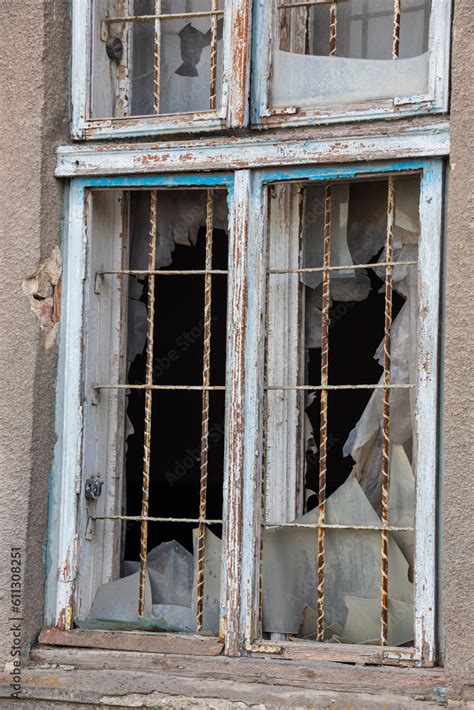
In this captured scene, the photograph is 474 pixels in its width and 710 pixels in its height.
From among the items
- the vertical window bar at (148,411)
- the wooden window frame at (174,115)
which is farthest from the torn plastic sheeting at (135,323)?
the wooden window frame at (174,115)

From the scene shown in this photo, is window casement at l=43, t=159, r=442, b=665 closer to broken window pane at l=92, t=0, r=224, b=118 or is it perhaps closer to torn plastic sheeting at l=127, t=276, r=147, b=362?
torn plastic sheeting at l=127, t=276, r=147, b=362

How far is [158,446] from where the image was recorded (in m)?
5.20

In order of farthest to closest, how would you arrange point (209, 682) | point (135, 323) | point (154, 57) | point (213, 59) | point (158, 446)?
1. point (158, 446)
2. point (135, 323)
3. point (154, 57)
4. point (213, 59)
5. point (209, 682)

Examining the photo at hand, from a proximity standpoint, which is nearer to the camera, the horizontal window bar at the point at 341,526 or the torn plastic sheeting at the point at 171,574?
the horizontal window bar at the point at 341,526

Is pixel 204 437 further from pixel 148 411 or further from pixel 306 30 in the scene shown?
pixel 306 30

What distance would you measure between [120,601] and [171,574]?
0.21 m

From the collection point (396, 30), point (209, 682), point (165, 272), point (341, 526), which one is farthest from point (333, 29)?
point (209, 682)

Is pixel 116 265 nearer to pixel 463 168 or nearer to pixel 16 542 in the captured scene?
pixel 16 542

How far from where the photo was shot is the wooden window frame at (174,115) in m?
4.28

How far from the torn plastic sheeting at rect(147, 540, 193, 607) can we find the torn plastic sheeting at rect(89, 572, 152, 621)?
6 centimetres

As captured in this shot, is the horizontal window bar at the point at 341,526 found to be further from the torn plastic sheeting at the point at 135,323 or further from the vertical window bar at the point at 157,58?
the vertical window bar at the point at 157,58

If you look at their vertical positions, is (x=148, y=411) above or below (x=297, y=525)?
above

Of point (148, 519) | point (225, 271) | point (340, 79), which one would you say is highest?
point (340, 79)

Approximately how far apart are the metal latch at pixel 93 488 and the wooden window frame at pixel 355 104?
1.44 metres
